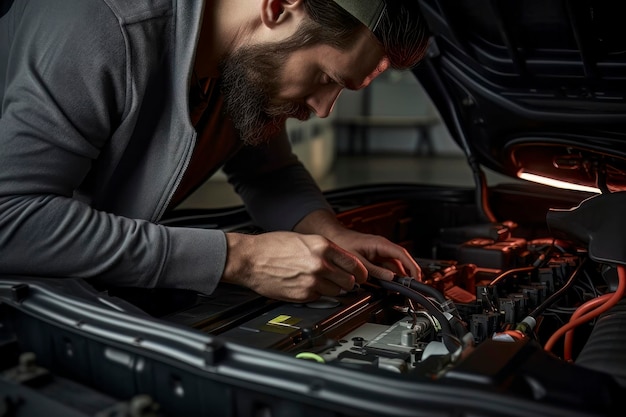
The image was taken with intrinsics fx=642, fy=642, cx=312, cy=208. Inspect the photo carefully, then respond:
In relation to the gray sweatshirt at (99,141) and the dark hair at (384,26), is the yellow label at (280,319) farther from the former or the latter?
the dark hair at (384,26)

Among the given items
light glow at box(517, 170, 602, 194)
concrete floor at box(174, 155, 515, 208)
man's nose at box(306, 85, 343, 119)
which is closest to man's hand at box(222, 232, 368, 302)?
man's nose at box(306, 85, 343, 119)

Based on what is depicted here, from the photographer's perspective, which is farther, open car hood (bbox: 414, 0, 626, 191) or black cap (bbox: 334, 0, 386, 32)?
open car hood (bbox: 414, 0, 626, 191)

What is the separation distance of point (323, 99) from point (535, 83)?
1.87ft

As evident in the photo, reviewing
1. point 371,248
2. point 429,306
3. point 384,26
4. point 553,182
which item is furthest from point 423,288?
point 553,182

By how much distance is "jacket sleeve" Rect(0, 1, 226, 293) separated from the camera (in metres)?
1.06

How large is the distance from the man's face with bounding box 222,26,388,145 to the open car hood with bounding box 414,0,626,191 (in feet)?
1.05

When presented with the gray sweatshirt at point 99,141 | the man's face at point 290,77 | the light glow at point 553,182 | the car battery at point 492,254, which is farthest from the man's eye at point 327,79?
the light glow at point 553,182

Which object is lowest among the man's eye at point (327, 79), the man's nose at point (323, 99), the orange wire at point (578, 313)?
the orange wire at point (578, 313)

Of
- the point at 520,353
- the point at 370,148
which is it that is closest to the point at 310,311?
the point at 520,353

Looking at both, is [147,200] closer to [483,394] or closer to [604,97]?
[483,394]

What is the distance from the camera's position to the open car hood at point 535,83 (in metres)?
1.41

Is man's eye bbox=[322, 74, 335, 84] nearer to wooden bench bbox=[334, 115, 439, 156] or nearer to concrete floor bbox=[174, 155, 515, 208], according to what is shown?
concrete floor bbox=[174, 155, 515, 208]

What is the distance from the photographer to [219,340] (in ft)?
2.58

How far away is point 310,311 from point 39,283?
49 centimetres
